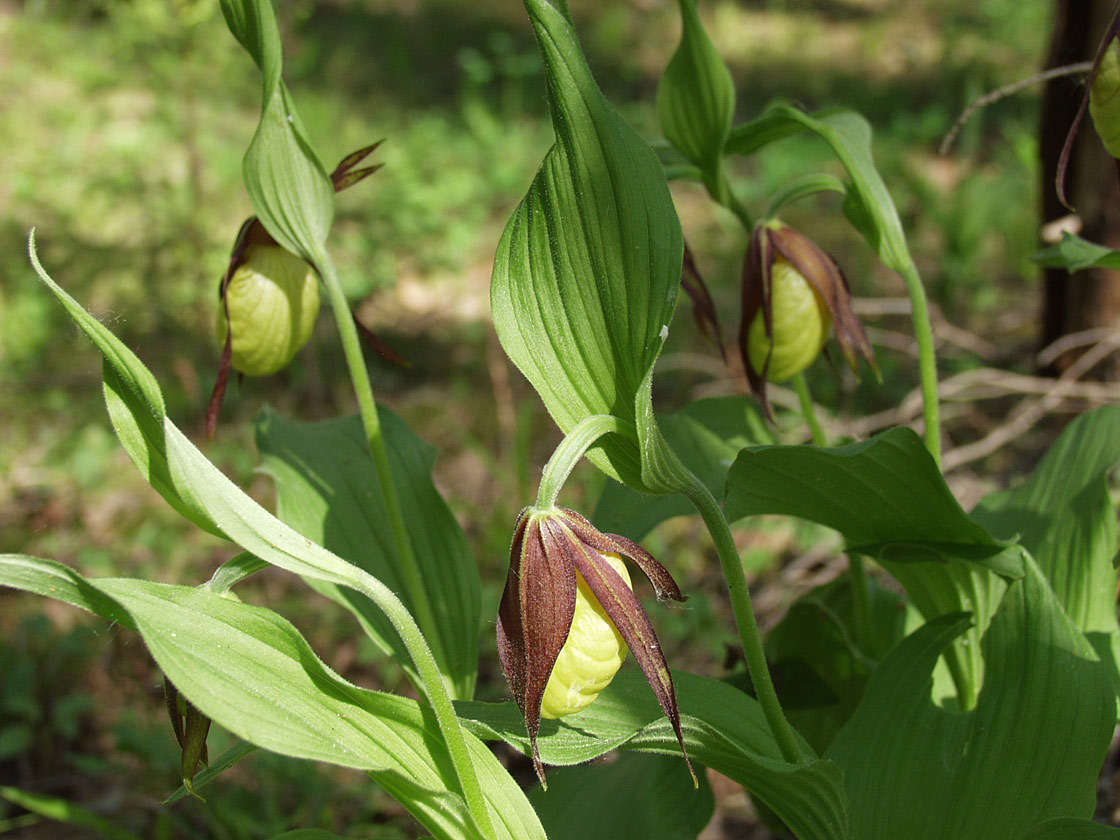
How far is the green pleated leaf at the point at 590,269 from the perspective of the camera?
0.68 metres

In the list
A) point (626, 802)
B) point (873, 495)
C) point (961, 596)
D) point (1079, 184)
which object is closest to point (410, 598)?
point (626, 802)

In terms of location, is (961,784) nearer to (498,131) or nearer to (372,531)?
(372,531)

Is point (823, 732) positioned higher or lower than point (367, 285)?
lower

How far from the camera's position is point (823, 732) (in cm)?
125

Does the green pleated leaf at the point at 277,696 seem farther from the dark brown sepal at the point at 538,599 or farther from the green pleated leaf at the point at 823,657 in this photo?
the green pleated leaf at the point at 823,657

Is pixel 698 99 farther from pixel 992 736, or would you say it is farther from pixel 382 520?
pixel 992 736

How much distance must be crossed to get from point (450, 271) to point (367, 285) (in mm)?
441

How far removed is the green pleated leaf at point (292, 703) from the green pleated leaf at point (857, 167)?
2.37 ft

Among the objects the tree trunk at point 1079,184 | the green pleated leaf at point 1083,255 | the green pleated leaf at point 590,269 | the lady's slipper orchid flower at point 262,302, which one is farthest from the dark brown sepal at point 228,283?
the tree trunk at point 1079,184

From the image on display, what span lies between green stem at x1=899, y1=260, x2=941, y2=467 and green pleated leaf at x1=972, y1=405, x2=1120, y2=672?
0.54 feet

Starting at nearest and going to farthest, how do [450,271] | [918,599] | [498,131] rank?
[918,599] → [450,271] → [498,131]

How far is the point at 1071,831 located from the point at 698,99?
0.83 m

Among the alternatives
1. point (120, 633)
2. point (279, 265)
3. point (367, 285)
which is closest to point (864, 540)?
point (279, 265)

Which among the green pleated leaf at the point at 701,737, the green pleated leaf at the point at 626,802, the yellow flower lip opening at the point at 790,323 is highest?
the yellow flower lip opening at the point at 790,323
